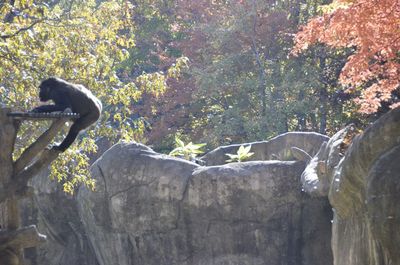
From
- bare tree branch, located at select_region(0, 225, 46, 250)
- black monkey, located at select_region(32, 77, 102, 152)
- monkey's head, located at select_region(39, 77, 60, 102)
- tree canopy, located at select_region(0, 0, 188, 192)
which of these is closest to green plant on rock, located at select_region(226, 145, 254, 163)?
tree canopy, located at select_region(0, 0, 188, 192)

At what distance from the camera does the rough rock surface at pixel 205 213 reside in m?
16.3

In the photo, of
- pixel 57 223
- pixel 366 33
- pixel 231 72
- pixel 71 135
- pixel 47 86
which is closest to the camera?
pixel 366 33

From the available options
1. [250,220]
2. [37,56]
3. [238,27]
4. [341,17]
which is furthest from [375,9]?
[238,27]

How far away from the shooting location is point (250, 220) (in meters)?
16.5

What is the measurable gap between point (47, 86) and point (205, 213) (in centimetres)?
658

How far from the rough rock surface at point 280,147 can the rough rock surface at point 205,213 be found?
1.88m

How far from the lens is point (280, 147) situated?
18812 millimetres

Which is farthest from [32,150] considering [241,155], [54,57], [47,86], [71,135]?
[241,155]

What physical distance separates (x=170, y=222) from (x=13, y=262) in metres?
8.13

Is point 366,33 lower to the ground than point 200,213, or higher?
higher

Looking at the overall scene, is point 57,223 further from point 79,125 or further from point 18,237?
point 18,237

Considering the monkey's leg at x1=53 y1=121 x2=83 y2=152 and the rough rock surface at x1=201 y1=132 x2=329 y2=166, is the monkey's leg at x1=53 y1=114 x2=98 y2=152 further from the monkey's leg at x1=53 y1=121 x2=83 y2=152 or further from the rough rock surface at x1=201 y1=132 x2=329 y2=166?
the rough rock surface at x1=201 y1=132 x2=329 y2=166

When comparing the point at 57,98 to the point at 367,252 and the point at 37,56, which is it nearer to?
the point at 37,56

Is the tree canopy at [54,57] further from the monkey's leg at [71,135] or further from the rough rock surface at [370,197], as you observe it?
the rough rock surface at [370,197]
